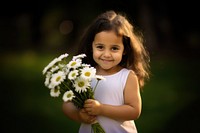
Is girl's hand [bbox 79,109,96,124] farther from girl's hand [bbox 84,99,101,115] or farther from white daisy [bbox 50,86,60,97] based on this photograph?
white daisy [bbox 50,86,60,97]

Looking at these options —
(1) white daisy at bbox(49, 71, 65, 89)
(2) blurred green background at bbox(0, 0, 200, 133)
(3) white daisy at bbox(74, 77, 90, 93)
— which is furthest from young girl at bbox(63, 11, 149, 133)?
(2) blurred green background at bbox(0, 0, 200, 133)

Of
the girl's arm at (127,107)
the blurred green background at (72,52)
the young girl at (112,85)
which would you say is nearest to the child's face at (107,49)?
the young girl at (112,85)

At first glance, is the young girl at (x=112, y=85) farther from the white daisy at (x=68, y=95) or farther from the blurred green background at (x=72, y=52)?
the blurred green background at (x=72, y=52)

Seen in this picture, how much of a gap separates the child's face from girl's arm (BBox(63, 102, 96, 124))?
0.36 meters

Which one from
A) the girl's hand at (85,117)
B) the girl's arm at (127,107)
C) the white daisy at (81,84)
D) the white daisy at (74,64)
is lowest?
the girl's hand at (85,117)

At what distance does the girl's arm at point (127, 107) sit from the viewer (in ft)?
12.5

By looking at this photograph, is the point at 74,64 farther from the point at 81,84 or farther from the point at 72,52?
the point at 72,52

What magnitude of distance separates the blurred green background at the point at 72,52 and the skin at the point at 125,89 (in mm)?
672

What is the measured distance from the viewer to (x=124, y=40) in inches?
159

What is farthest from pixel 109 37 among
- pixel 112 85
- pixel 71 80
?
pixel 71 80

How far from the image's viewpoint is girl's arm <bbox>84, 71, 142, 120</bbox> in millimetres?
3811
